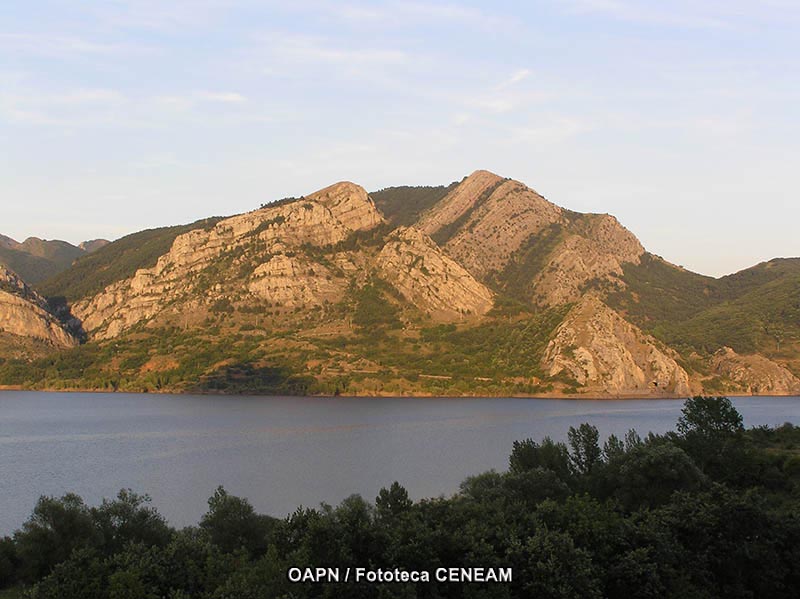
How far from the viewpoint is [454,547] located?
43562 mm

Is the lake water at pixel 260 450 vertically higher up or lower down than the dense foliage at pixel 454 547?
lower down

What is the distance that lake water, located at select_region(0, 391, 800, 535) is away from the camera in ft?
305

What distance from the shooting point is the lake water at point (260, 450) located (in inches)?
3654

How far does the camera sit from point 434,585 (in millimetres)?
40938

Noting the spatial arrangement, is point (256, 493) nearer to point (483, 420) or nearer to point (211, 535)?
point (211, 535)

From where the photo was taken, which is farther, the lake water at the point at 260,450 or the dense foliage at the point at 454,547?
the lake water at the point at 260,450

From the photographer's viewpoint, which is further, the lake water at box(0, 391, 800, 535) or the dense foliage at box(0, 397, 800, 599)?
the lake water at box(0, 391, 800, 535)

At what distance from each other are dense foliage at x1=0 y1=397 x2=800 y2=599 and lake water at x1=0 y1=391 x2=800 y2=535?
22.4 m

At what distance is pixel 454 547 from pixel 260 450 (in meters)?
92.0

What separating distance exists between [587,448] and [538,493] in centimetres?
1665

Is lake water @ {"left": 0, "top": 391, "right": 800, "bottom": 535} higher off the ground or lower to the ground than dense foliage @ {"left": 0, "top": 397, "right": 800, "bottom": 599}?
lower

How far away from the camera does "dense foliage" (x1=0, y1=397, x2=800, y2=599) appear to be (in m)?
40.2

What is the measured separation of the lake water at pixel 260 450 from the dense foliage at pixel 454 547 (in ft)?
73.6

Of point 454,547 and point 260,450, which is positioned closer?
point 454,547
